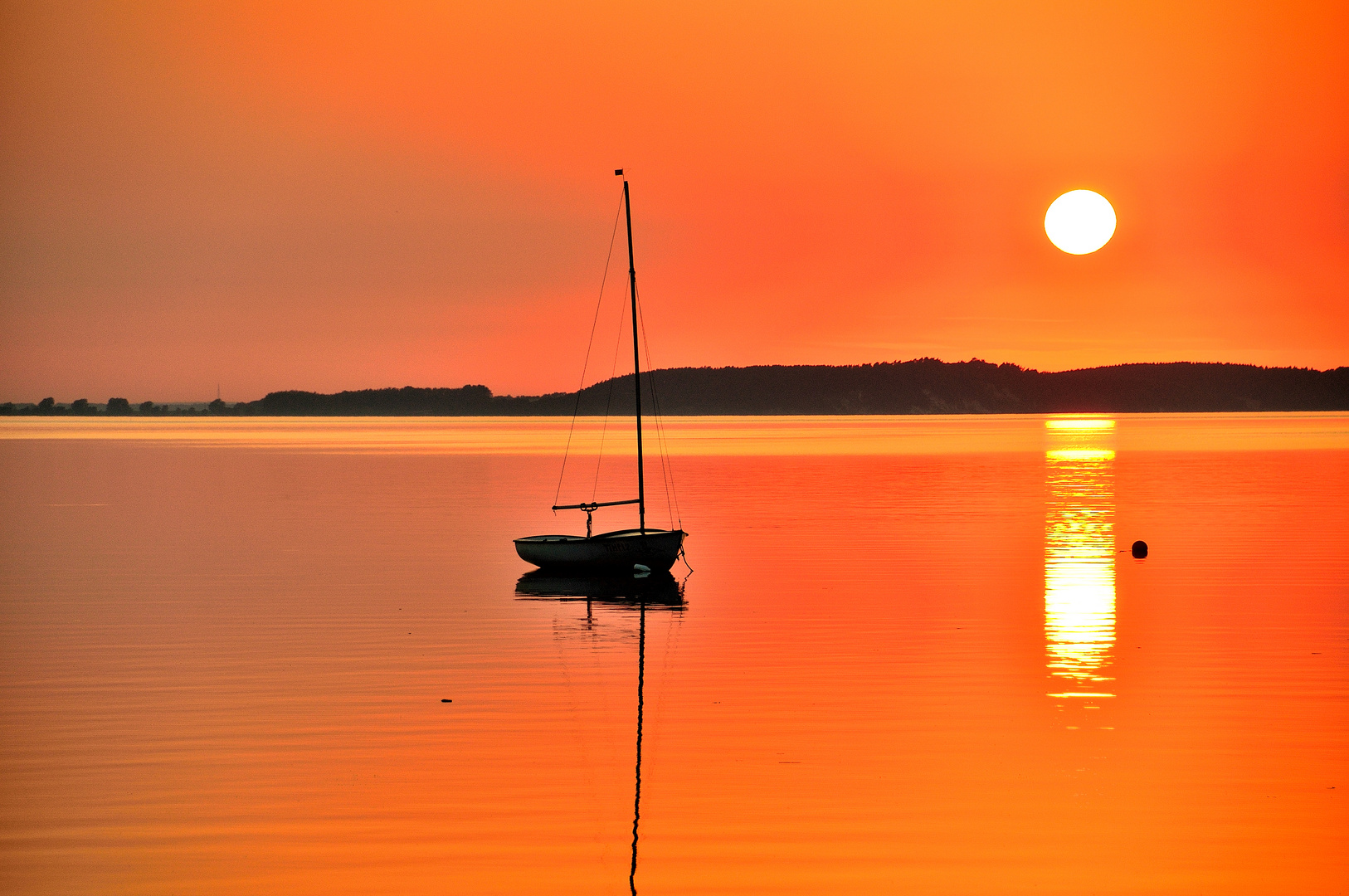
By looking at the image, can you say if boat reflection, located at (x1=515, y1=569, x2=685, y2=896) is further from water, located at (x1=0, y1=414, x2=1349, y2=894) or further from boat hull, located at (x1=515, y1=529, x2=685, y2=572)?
water, located at (x1=0, y1=414, x2=1349, y2=894)

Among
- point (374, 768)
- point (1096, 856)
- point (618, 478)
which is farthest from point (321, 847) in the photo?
point (618, 478)

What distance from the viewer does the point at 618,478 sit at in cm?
9444

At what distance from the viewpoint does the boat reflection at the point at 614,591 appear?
107ft

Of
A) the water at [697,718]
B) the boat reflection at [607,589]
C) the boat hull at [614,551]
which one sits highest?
the boat hull at [614,551]

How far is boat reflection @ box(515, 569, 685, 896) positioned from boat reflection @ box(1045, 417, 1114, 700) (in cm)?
790

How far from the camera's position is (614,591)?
36.6 metres

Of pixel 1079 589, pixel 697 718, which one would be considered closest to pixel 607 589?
pixel 1079 589

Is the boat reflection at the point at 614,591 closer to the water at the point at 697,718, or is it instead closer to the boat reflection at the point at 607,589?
the boat reflection at the point at 607,589

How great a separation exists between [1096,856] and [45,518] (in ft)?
175

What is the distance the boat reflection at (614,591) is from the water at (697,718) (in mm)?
505

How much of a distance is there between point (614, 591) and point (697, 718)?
16767 millimetres

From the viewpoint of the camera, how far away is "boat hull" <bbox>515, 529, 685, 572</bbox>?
37125 mm

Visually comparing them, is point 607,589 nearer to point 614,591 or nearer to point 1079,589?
point 614,591

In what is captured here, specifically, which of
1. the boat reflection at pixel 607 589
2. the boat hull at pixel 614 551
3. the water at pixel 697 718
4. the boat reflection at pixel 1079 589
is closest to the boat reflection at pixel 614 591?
the boat reflection at pixel 607 589
